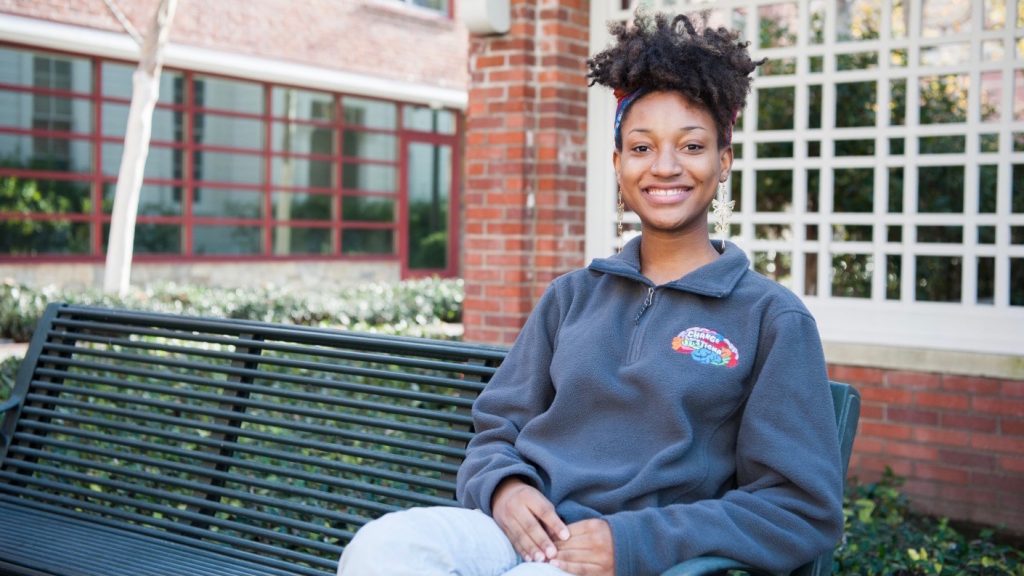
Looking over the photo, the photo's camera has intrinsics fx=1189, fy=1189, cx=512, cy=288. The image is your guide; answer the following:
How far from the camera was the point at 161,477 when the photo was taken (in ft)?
12.8

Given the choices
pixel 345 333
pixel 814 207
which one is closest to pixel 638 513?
pixel 345 333

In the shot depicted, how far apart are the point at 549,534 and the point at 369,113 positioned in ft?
56.5

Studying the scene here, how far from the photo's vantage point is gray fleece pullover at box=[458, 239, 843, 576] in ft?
7.57

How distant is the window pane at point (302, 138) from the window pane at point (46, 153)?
3137mm

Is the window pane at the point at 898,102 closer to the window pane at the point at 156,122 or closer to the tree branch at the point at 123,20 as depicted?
the tree branch at the point at 123,20

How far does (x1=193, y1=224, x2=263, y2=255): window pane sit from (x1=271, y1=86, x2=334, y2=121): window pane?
185cm

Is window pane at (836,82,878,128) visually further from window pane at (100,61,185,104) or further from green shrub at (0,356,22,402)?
window pane at (100,61,185,104)

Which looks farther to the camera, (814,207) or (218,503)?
(814,207)

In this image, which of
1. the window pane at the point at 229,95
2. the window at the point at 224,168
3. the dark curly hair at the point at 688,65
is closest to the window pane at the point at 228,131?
the window at the point at 224,168

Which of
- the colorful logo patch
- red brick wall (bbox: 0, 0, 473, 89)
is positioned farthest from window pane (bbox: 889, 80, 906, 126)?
red brick wall (bbox: 0, 0, 473, 89)

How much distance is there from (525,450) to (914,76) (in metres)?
3.91

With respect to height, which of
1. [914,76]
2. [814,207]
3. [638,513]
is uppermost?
[914,76]

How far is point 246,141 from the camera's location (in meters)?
17.5

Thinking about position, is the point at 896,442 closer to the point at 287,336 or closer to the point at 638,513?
the point at 287,336
